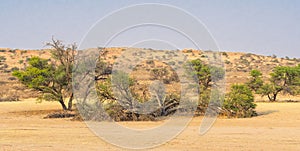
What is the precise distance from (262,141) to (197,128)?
437cm

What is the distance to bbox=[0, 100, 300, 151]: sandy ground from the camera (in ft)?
43.7

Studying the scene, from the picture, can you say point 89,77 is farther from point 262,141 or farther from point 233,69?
point 233,69

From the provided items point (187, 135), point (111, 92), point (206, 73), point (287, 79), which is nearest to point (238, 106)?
point (111, 92)

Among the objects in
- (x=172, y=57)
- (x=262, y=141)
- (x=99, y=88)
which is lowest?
(x=262, y=141)

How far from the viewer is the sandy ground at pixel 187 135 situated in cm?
1333

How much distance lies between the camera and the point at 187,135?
53.3ft

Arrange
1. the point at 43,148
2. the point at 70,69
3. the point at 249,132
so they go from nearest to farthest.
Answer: the point at 43,148, the point at 249,132, the point at 70,69

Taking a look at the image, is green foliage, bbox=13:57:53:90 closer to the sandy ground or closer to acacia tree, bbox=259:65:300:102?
the sandy ground

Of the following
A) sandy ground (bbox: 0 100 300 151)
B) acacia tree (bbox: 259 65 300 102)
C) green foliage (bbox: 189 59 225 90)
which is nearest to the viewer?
sandy ground (bbox: 0 100 300 151)

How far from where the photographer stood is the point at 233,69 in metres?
66.9

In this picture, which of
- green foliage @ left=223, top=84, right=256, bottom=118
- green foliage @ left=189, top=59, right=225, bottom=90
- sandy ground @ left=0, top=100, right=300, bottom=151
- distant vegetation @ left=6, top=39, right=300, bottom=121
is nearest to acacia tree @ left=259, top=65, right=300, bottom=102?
green foliage @ left=189, top=59, right=225, bottom=90

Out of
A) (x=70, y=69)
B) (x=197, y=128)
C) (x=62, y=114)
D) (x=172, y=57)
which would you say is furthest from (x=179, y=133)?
(x=172, y=57)

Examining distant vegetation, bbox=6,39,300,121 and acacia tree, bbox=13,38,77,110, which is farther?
acacia tree, bbox=13,38,77,110

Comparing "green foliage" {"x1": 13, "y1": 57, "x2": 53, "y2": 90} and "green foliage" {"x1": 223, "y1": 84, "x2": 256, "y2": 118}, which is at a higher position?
"green foliage" {"x1": 13, "y1": 57, "x2": 53, "y2": 90}
